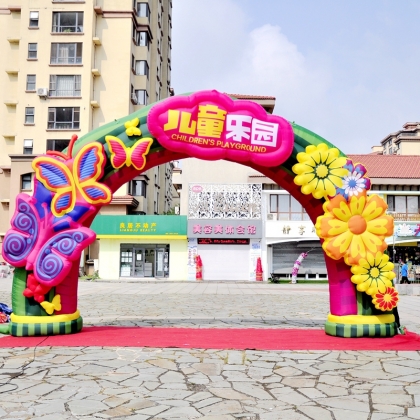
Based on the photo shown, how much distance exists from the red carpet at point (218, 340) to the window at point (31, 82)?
1035 inches

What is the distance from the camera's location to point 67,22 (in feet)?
101

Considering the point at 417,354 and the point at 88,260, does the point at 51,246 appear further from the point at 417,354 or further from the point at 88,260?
the point at 88,260

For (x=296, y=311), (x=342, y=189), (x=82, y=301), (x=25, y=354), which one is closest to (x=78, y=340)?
(x=25, y=354)


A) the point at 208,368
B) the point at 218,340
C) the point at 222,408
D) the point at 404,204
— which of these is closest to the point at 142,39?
the point at 404,204

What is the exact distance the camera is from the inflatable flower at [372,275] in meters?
7.11

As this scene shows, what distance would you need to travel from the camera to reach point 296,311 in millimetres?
11547

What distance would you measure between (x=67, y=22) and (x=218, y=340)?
28.7m

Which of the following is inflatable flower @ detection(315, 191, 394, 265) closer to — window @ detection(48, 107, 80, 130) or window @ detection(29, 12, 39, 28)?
window @ detection(48, 107, 80, 130)

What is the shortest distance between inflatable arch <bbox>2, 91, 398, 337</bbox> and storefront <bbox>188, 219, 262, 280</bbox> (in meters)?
18.6

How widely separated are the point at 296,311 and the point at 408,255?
18155mm

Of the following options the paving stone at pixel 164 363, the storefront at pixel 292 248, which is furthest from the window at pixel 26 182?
the paving stone at pixel 164 363

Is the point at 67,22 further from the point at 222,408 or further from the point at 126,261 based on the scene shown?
the point at 222,408

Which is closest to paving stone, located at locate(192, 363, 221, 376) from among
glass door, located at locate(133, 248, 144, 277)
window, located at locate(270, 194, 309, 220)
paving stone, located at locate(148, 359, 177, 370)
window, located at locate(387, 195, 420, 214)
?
paving stone, located at locate(148, 359, 177, 370)

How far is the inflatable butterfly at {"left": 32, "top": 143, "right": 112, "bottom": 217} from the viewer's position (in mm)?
7125
